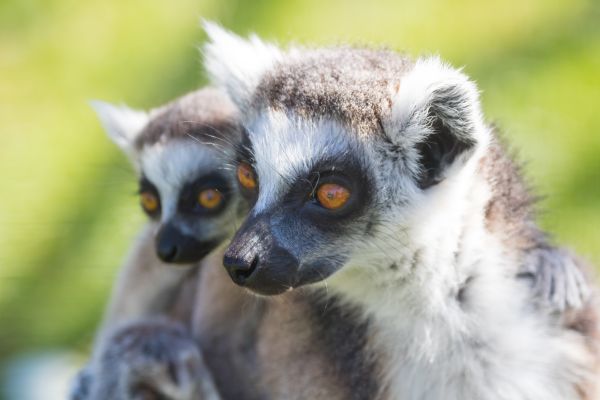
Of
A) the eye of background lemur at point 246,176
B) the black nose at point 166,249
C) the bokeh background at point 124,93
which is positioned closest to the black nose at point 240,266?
the eye of background lemur at point 246,176

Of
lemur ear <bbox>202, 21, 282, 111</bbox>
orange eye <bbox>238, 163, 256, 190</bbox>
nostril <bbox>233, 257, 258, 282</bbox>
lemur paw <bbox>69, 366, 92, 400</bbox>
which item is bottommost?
lemur paw <bbox>69, 366, 92, 400</bbox>

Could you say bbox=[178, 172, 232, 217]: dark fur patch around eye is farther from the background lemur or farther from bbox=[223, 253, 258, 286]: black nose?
bbox=[223, 253, 258, 286]: black nose

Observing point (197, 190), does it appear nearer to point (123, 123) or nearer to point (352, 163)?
point (123, 123)

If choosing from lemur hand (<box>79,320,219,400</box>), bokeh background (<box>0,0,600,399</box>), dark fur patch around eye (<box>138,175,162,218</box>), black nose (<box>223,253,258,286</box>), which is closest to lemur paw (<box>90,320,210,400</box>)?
lemur hand (<box>79,320,219,400</box>)

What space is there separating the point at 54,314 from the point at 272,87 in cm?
222

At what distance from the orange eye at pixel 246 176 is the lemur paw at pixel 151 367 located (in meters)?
0.64

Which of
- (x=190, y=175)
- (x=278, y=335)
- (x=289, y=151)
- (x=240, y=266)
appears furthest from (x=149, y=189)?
(x=240, y=266)

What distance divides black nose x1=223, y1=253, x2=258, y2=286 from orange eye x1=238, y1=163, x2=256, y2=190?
271mm

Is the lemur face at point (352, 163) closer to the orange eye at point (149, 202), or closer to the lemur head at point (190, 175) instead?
the lemur head at point (190, 175)

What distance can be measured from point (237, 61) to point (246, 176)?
1.10 feet

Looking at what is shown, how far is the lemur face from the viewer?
199cm

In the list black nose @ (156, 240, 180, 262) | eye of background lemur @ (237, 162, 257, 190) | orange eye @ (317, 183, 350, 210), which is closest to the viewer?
orange eye @ (317, 183, 350, 210)

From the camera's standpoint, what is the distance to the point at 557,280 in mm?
2180

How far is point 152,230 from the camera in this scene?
2.95 m
